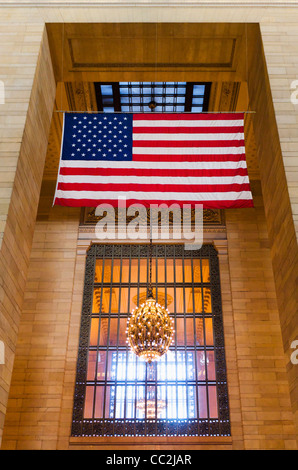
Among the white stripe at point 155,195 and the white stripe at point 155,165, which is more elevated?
the white stripe at point 155,165

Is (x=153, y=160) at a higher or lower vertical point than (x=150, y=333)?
higher

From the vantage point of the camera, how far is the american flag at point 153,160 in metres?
7.42

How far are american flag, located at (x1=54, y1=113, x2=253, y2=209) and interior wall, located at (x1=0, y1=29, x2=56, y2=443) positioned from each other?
467 millimetres

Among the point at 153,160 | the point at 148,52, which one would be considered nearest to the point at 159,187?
the point at 153,160

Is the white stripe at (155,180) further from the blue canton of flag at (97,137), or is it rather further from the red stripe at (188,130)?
the red stripe at (188,130)

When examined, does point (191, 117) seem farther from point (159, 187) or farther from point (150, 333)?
point (150, 333)

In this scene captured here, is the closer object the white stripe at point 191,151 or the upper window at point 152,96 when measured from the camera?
the white stripe at point 191,151

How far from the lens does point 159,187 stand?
7.51 metres

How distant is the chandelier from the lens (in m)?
8.00

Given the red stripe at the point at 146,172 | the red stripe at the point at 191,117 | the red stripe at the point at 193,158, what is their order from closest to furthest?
the red stripe at the point at 146,172
the red stripe at the point at 193,158
the red stripe at the point at 191,117

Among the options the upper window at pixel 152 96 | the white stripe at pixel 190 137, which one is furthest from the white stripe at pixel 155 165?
the upper window at pixel 152 96

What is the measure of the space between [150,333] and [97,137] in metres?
3.63

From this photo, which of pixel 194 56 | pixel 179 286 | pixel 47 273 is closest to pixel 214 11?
pixel 194 56

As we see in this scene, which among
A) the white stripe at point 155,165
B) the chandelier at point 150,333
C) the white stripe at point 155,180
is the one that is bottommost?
the chandelier at point 150,333
